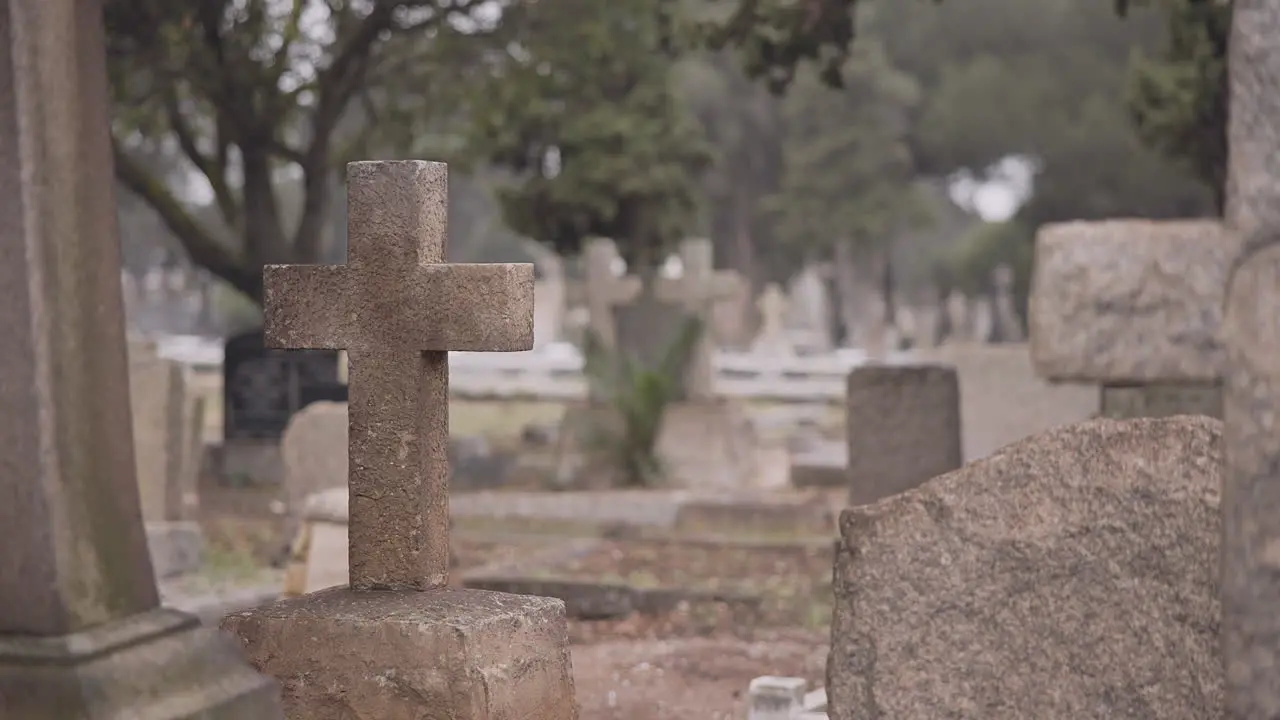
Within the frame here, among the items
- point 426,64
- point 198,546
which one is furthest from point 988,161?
point 198,546

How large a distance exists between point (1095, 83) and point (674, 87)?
22085 mm

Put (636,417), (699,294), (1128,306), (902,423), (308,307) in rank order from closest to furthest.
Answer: (308,307)
(1128,306)
(902,423)
(636,417)
(699,294)

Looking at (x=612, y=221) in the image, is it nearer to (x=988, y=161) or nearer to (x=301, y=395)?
(x=301, y=395)

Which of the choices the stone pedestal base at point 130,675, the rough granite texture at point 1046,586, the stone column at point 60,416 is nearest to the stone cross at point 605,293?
the stone pedestal base at point 130,675

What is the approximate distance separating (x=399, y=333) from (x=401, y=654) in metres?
0.79

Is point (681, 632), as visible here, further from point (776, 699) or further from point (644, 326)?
point (644, 326)

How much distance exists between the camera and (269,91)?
14.7 m

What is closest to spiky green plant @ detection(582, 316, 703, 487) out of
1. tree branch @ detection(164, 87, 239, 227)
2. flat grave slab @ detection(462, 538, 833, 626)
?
flat grave slab @ detection(462, 538, 833, 626)

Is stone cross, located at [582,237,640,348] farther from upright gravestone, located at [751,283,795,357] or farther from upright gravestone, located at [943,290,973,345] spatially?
upright gravestone, located at [943,290,973,345]

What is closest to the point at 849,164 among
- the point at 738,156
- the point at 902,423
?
the point at 738,156

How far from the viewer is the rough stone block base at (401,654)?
3982 millimetres

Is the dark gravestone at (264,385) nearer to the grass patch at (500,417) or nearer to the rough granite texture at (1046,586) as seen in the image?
the grass patch at (500,417)

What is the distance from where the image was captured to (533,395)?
90.5ft

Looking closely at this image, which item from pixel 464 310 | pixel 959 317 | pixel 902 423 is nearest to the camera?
pixel 464 310
